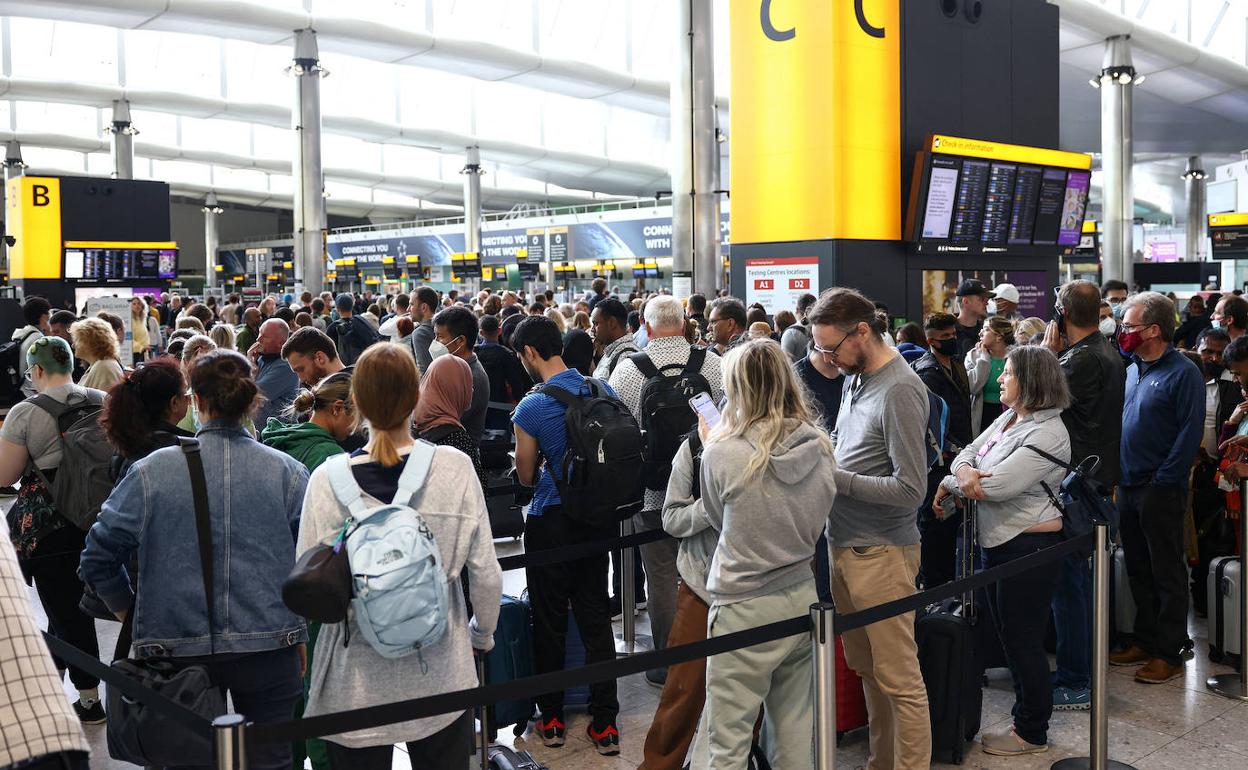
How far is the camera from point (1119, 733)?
13.9 ft

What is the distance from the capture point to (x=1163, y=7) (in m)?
23.9

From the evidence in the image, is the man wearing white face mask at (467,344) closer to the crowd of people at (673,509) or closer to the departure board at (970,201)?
the crowd of people at (673,509)

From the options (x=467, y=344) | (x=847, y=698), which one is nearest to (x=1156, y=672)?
(x=847, y=698)

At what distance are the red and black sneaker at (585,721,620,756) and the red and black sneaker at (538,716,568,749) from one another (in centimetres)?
17

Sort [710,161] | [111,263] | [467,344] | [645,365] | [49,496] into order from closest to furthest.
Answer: [49,496] < [645,365] < [467,344] < [710,161] < [111,263]

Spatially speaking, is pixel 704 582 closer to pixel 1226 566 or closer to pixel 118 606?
pixel 118 606

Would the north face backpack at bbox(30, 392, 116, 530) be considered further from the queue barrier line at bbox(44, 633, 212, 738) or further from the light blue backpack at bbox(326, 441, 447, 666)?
the light blue backpack at bbox(326, 441, 447, 666)

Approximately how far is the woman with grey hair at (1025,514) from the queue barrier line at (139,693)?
2801mm

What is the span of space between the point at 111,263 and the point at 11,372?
30.4ft

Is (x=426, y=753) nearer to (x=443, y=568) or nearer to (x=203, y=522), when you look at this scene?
(x=443, y=568)

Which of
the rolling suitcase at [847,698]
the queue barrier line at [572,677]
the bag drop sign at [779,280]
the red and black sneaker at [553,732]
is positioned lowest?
the red and black sneaker at [553,732]

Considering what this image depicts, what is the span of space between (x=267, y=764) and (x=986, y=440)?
290cm

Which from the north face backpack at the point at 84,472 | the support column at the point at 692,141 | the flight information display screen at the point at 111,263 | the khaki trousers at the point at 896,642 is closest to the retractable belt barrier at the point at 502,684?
the khaki trousers at the point at 896,642

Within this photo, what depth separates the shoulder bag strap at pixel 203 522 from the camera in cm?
290
